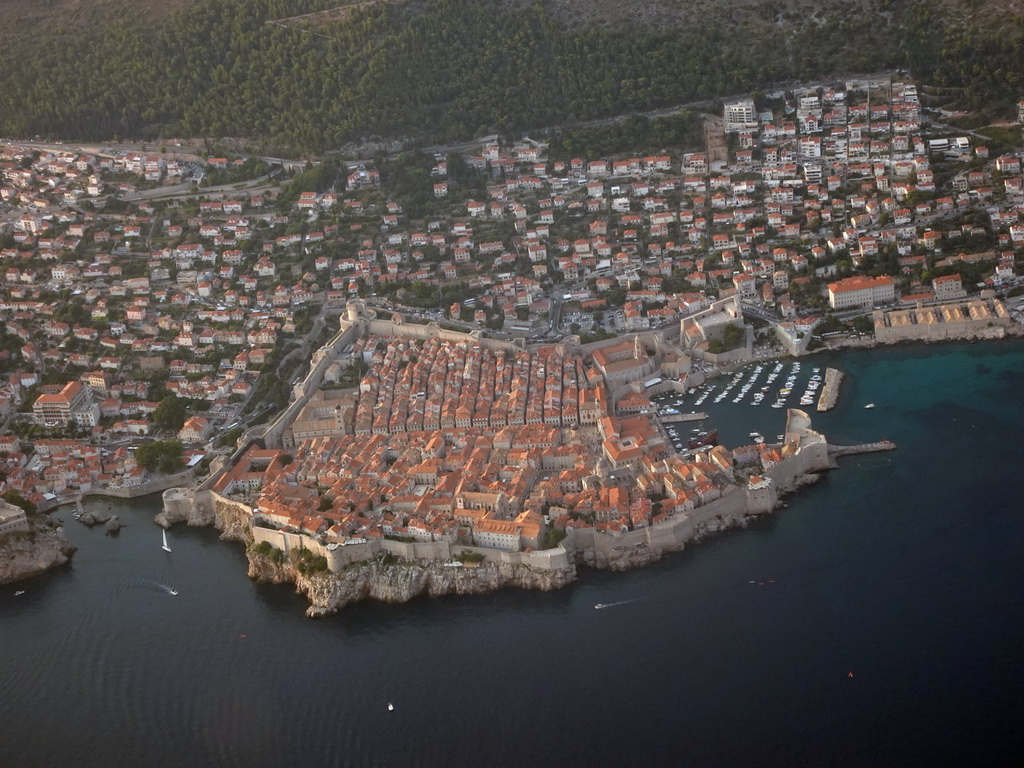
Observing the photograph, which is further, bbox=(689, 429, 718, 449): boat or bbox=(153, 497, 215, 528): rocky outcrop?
bbox=(689, 429, 718, 449): boat

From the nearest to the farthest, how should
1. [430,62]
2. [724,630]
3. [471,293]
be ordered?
[724,630] → [471,293] → [430,62]

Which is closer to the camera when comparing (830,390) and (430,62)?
(830,390)

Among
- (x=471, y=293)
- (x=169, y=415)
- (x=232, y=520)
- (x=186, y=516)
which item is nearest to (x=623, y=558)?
(x=232, y=520)

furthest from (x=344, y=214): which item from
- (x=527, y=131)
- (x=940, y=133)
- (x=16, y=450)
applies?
(x=940, y=133)

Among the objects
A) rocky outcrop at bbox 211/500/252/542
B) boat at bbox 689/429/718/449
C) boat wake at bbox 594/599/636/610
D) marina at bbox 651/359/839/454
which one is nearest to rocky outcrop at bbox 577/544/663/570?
boat wake at bbox 594/599/636/610

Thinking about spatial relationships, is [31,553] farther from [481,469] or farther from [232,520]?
[481,469]

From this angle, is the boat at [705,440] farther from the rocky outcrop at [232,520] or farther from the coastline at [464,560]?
the rocky outcrop at [232,520]

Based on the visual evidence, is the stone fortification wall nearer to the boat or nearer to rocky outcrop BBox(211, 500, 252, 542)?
the boat
